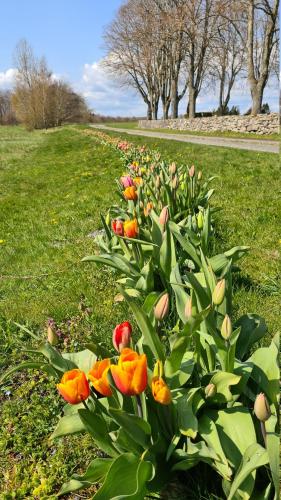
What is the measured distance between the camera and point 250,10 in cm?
2086

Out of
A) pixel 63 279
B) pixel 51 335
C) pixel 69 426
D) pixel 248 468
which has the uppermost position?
pixel 51 335

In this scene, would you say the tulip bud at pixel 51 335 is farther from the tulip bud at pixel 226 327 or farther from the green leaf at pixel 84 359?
the tulip bud at pixel 226 327

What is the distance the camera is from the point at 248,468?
1357mm

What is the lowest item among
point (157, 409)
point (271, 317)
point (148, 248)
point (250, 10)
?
point (271, 317)

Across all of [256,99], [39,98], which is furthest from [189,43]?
[39,98]

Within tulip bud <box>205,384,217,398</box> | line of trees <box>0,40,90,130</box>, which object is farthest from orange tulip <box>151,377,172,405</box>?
line of trees <box>0,40,90,130</box>

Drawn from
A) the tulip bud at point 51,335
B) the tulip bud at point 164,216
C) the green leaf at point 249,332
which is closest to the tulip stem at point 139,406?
the tulip bud at point 51,335

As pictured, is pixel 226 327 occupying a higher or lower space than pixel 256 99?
lower

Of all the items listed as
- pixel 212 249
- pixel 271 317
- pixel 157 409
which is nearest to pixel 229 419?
pixel 157 409

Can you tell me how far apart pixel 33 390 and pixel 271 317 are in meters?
1.41

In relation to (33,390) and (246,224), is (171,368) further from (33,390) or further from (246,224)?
(246,224)

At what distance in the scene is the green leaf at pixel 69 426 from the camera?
5.71ft

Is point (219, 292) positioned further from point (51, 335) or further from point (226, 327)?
point (51, 335)

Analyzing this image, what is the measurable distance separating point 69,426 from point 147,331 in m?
0.46
